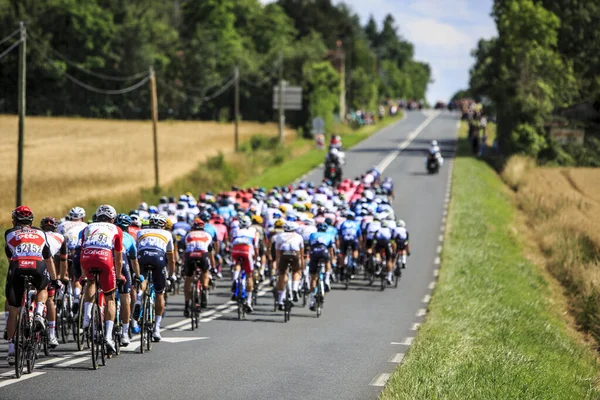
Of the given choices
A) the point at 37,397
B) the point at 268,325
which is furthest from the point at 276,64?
the point at 37,397

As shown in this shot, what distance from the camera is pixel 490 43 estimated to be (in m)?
68.9

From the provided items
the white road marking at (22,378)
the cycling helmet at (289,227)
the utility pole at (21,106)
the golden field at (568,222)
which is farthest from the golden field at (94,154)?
the white road marking at (22,378)

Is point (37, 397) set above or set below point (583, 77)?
below

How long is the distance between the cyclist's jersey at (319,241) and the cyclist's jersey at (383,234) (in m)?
3.07

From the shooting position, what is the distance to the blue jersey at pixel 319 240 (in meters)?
21.1

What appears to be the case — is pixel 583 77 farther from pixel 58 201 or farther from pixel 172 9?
pixel 172 9

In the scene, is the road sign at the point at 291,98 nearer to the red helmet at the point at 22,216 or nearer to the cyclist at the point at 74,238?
the cyclist at the point at 74,238

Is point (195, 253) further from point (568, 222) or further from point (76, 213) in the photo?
point (568, 222)

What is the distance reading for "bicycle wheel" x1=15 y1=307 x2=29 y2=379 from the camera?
12.5 meters

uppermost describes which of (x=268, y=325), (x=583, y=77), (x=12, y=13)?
(x=12, y=13)

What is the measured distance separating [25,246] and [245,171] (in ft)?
134

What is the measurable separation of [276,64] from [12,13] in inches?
923

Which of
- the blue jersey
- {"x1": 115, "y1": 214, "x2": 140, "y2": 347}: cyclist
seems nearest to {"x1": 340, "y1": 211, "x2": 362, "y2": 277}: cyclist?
the blue jersey

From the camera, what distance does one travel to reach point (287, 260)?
20.0 m
